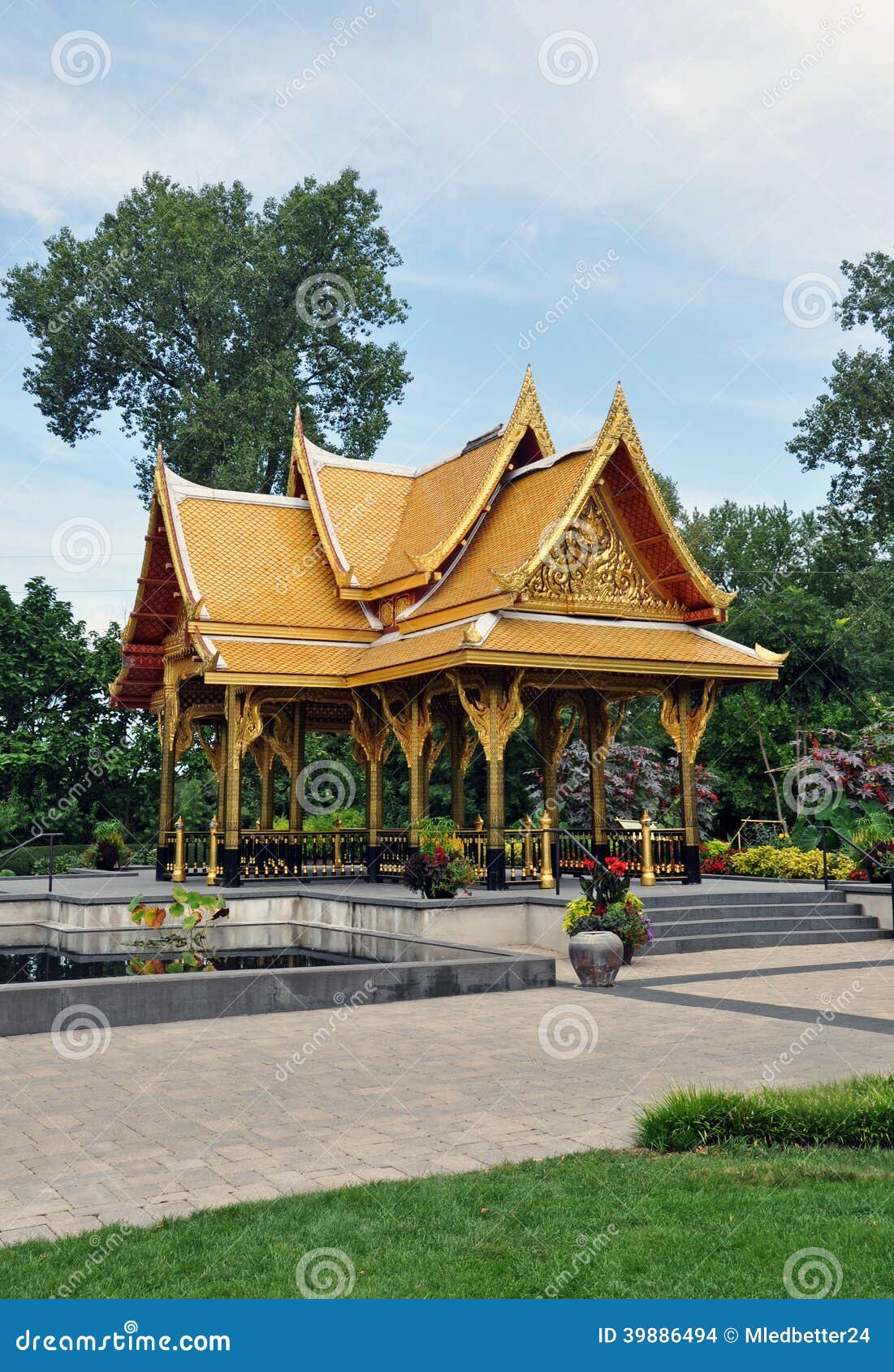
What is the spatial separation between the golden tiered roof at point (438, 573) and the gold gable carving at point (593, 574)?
0.10ft

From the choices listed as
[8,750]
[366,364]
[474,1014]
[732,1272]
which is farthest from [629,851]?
[366,364]

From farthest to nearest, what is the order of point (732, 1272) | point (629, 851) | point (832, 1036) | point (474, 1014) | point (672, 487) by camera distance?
point (672, 487) < point (629, 851) < point (474, 1014) < point (832, 1036) < point (732, 1272)

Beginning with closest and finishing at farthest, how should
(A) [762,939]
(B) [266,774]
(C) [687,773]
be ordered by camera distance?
(A) [762,939] < (C) [687,773] < (B) [266,774]

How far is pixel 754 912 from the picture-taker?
17.3 meters

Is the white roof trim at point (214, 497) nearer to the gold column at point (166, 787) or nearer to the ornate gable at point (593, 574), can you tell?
the gold column at point (166, 787)

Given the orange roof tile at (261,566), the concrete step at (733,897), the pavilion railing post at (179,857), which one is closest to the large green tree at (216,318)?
the orange roof tile at (261,566)

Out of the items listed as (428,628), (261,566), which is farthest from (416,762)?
(261,566)

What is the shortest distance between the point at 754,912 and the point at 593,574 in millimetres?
5971

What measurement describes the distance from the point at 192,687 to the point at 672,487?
94.4 ft

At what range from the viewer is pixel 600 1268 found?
13.8 ft

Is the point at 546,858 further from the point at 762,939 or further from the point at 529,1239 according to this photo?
the point at 529,1239

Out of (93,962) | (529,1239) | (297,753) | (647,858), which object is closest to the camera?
(529,1239)

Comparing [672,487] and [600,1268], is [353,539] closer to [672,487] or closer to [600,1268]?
[600,1268]

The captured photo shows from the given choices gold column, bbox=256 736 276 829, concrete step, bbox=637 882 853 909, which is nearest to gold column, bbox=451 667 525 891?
concrete step, bbox=637 882 853 909
